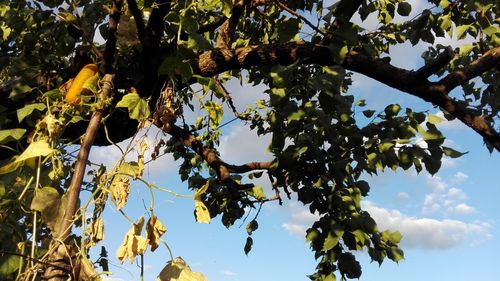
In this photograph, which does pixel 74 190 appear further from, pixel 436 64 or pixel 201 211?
pixel 436 64

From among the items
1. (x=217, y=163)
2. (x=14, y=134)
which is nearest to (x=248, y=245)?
(x=217, y=163)

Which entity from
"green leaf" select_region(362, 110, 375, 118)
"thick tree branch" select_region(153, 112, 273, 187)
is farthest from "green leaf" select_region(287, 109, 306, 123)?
"thick tree branch" select_region(153, 112, 273, 187)

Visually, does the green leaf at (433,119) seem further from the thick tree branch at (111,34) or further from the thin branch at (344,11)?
the thick tree branch at (111,34)

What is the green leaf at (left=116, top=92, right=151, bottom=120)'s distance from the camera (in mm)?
2100

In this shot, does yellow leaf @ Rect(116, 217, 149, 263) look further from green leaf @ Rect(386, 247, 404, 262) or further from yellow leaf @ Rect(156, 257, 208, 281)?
green leaf @ Rect(386, 247, 404, 262)

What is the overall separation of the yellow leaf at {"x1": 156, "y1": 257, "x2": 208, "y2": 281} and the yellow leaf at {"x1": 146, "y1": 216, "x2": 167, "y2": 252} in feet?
0.23

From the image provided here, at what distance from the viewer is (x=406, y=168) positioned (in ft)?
10.9

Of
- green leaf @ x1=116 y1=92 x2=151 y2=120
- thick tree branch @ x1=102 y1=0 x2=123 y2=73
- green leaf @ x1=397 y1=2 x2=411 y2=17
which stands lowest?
green leaf @ x1=116 y1=92 x2=151 y2=120

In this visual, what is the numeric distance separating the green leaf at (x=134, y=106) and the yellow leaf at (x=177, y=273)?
803 millimetres

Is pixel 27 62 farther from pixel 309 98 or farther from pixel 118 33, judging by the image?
pixel 309 98

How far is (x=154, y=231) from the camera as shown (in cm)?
147

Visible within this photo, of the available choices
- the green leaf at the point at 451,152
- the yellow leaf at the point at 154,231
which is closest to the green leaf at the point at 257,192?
the green leaf at the point at 451,152

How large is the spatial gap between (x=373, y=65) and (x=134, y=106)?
2.02 meters

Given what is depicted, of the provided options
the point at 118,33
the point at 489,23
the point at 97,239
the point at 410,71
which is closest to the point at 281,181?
the point at 410,71
